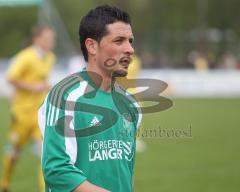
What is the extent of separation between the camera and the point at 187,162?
12289 mm

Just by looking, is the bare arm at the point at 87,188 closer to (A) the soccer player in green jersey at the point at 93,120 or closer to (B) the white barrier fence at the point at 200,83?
(A) the soccer player in green jersey at the point at 93,120

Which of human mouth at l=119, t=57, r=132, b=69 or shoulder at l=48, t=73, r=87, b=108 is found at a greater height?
human mouth at l=119, t=57, r=132, b=69

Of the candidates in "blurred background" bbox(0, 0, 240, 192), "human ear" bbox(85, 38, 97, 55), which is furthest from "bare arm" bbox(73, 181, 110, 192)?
"blurred background" bbox(0, 0, 240, 192)

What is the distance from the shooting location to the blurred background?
1108 centimetres

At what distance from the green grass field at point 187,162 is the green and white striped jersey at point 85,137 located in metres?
5.66

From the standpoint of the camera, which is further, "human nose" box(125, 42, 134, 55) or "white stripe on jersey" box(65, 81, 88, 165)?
"human nose" box(125, 42, 134, 55)

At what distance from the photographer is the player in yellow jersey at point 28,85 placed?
10.0m

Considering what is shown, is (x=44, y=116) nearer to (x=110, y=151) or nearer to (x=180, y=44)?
(x=110, y=151)

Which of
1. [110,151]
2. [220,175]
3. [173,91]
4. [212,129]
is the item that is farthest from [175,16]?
[110,151]

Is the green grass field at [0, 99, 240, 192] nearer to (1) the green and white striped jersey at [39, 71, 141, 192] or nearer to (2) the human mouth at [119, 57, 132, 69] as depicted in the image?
(1) the green and white striped jersey at [39, 71, 141, 192]

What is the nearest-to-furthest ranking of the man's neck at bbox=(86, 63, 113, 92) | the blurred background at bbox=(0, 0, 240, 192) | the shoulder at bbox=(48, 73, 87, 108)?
the shoulder at bbox=(48, 73, 87, 108) → the man's neck at bbox=(86, 63, 113, 92) → the blurred background at bbox=(0, 0, 240, 192)

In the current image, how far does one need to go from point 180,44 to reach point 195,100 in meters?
7.07

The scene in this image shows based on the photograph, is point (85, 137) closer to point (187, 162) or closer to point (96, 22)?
point (96, 22)

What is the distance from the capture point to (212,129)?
18172 mm
